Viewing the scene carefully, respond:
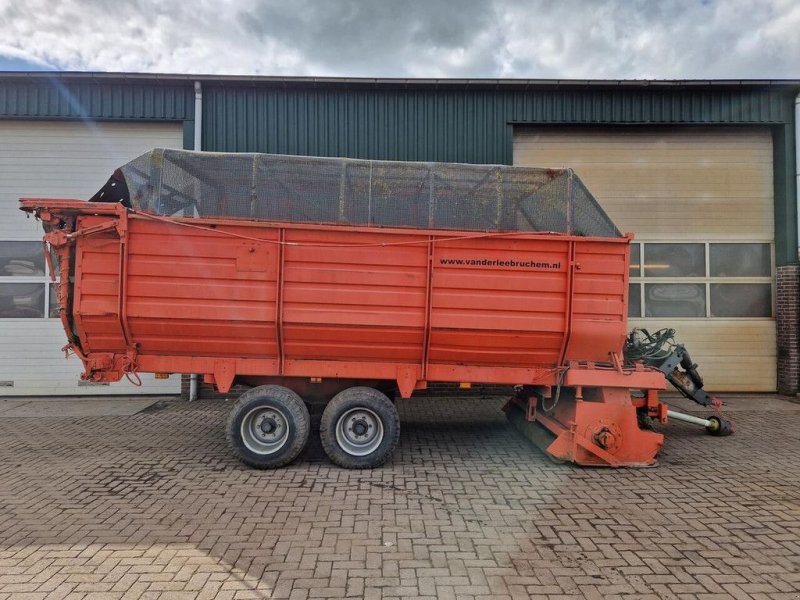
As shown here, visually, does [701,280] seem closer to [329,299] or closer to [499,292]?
[499,292]

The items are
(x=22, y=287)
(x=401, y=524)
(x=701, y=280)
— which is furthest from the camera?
(x=701, y=280)

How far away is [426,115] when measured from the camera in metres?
8.70

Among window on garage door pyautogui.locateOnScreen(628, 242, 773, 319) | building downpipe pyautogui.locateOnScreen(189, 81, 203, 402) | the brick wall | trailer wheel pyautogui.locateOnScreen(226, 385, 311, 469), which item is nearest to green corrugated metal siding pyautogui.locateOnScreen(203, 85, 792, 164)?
building downpipe pyautogui.locateOnScreen(189, 81, 203, 402)

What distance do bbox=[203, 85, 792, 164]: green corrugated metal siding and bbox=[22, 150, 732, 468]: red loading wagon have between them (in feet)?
12.4

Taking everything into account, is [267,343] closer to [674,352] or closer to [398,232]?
[398,232]

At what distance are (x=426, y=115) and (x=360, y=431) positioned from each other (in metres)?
6.04

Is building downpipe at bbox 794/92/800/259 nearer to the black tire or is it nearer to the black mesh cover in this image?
the black tire

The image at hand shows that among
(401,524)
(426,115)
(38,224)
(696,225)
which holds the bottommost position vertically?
(401,524)

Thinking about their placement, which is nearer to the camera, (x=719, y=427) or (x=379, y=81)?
(x=719, y=427)

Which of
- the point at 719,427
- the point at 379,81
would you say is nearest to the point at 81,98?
the point at 379,81

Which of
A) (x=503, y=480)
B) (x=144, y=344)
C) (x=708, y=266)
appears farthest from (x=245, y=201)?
(x=708, y=266)

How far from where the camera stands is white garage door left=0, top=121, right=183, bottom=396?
28.5ft

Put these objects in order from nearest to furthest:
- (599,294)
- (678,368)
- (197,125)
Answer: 1. (599,294)
2. (678,368)
3. (197,125)

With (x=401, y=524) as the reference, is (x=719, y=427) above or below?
above
